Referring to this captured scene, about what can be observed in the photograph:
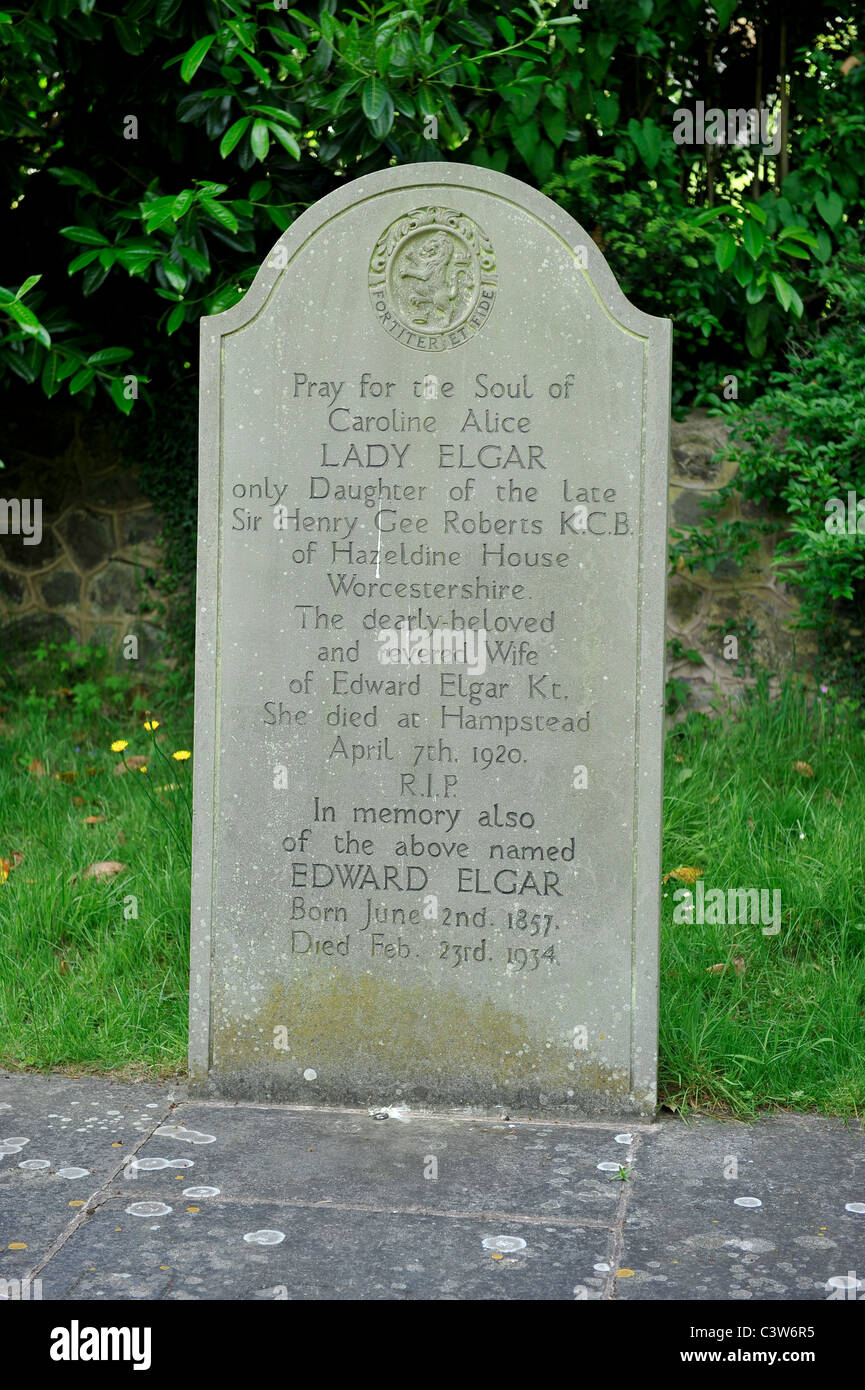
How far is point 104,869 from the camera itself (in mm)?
4355

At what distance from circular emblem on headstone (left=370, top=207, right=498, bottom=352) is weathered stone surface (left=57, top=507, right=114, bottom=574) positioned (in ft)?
11.3

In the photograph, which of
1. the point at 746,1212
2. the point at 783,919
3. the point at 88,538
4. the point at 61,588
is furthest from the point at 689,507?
the point at 746,1212

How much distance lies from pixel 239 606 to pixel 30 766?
2356mm

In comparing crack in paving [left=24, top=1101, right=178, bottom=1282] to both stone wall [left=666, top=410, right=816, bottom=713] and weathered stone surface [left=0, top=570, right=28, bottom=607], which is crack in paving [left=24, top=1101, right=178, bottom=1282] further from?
weathered stone surface [left=0, top=570, right=28, bottom=607]

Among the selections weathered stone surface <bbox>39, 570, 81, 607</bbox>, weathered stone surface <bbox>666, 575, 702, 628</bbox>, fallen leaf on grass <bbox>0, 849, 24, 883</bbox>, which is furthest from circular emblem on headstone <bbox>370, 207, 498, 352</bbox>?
weathered stone surface <bbox>39, 570, 81, 607</bbox>

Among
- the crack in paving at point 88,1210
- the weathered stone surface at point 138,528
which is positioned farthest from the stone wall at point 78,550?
the crack in paving at point 88,1210

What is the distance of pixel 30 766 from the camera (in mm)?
5387

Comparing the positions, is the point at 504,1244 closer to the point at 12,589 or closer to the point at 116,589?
the point at 116,589

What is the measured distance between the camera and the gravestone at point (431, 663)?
10.6ft

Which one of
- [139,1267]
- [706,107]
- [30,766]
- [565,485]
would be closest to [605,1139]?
[139,1267]

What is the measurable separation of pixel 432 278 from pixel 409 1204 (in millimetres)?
2063

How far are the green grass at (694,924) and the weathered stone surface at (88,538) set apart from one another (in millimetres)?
1320

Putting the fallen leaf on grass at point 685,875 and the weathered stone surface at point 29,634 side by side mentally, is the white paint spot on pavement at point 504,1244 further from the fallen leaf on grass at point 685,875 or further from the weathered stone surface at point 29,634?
the weathered stone surface at point 29,634

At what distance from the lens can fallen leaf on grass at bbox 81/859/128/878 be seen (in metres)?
4.34
